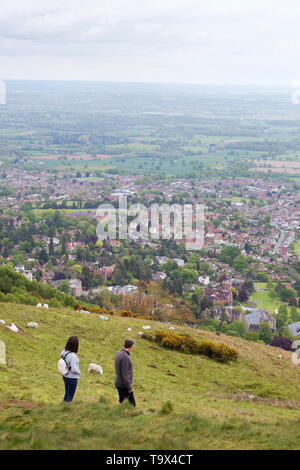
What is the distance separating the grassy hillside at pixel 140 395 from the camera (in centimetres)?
637

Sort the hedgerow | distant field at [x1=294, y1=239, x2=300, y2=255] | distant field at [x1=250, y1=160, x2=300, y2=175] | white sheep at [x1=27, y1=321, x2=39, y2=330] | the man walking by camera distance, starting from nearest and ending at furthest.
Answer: the man walking → white sheep at [x1=27, y1=321, x2=39, y2=330] → the hedgerow → distant field at [x1=294, y1=239, x2=300, y2=255] → distant field at [x1=250, y1=160, x2=300, y2=175]

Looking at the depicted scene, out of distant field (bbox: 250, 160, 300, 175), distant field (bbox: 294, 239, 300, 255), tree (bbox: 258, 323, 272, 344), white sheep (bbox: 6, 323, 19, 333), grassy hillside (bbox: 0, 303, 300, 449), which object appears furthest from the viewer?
distant field (bbox: 250, 160, 300, 175)

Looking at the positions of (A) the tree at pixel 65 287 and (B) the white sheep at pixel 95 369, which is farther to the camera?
(A) the tree at pixel 65 287

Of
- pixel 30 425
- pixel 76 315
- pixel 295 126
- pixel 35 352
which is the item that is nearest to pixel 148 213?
pixel 76 315

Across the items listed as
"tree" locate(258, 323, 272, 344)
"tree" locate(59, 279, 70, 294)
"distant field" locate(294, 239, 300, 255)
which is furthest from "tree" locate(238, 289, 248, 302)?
"distant field" locate(294, 239, 300, 255)

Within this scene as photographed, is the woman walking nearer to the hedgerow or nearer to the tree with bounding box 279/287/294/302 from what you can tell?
the hedgerow

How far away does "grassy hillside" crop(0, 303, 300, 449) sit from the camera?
251 inches

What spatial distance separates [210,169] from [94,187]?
42103 millimetres

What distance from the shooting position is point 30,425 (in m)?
6.91

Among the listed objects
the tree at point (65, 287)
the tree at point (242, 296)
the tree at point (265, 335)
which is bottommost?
the tree at point (242, 296)

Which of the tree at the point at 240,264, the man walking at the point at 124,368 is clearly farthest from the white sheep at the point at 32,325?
the tree at the point at 240,264

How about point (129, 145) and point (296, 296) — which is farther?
point (129, 145)

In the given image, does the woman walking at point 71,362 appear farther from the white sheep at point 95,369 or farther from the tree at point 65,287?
the tree at point 65,287
